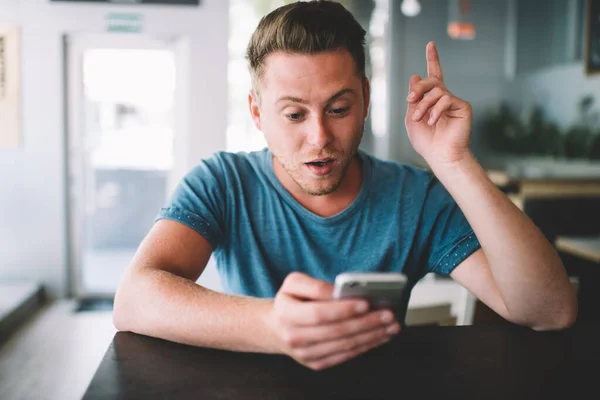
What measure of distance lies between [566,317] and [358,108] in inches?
26.6

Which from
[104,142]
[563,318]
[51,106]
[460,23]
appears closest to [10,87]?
[51,106]

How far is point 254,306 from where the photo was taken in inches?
35.2

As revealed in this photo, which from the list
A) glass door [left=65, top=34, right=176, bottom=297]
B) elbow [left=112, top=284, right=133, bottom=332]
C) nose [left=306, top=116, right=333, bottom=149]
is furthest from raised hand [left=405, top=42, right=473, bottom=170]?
glass door [left=65, top=34, right=176, bottom=297]

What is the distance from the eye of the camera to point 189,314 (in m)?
0.93

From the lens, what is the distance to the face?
1215 millimetres

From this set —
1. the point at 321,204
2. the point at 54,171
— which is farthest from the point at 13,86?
the point at 321,204

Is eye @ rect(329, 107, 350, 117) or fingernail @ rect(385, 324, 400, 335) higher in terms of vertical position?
eye @ rect(329, 107, 350, 117)

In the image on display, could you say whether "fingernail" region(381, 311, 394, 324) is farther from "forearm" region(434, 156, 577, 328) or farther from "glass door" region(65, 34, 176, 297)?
"glass door" region(65, 34, 176, 297)

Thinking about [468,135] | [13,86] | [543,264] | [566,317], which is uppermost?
[13,86]

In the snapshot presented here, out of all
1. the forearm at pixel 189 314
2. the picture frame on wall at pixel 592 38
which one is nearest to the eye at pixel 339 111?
the forearm at pixel 189 314

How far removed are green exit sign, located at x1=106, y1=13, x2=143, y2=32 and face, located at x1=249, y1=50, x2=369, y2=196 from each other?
140 inches

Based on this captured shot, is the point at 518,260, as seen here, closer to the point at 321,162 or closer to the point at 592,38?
the point at 321,162

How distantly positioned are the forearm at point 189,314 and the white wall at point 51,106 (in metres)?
3.51

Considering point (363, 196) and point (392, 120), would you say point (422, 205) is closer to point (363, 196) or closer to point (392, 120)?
point (363, 196)
